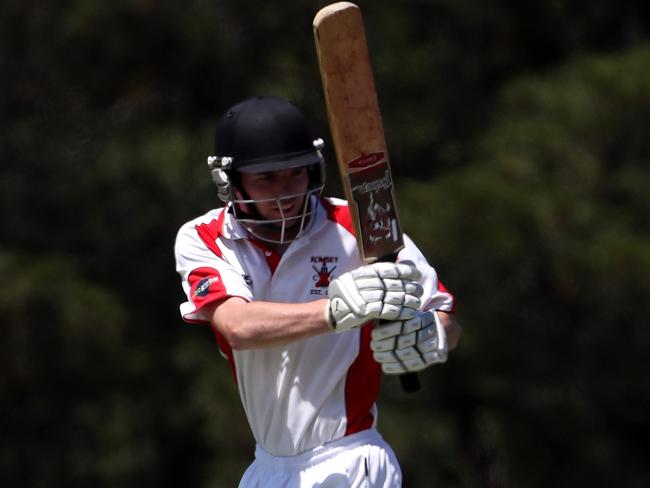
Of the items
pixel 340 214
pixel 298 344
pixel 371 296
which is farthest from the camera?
pixel 340 214

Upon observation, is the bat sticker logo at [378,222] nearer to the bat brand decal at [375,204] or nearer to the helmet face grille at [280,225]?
the bat brand decal at [375,204]

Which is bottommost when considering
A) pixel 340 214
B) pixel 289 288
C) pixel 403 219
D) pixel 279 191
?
pixel 403 219

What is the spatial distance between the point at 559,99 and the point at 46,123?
3.25 meters

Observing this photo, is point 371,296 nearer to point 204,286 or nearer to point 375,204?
point 375,204

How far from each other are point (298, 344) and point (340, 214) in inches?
14.4

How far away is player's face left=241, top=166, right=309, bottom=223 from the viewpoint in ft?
12.1

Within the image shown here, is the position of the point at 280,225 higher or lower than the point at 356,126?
lower

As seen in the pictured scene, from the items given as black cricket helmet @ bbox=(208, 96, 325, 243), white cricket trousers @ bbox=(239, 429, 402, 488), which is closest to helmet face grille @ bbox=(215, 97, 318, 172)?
black cricket helmet @ bbox=(208, 96, 325, 243)

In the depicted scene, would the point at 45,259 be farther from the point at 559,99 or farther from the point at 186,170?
the point at 559,99

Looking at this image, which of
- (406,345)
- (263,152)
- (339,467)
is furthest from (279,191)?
(339,467)

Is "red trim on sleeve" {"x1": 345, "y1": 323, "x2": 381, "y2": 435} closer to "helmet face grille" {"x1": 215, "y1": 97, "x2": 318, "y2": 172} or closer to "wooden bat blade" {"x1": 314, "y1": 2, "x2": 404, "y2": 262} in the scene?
"wooden bat blade" {"x1": 314, "y1": 2, "x2": 404, "y2": 262}

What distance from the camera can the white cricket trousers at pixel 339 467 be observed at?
3.70 metres

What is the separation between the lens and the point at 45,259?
29.5 feet

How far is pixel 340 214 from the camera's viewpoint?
3.84m
